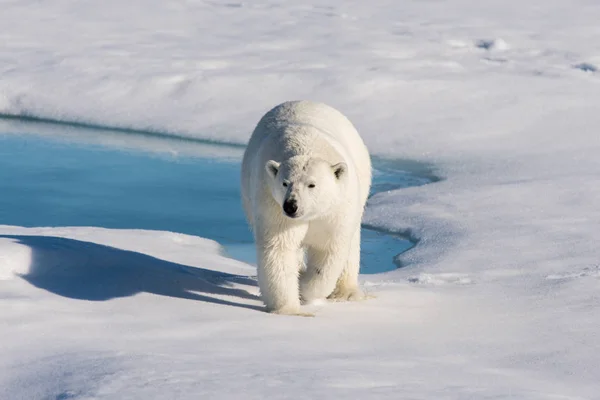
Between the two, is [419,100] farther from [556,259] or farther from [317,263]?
[317,263]

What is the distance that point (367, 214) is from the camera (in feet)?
22.8

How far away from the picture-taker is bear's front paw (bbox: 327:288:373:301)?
178 inches

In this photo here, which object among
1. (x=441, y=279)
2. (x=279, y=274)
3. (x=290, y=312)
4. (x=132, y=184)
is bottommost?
(x=132, y=184)

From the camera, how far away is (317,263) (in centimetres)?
427

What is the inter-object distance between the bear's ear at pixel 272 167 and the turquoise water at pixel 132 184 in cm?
206

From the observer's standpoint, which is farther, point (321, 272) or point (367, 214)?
point (367, 214)

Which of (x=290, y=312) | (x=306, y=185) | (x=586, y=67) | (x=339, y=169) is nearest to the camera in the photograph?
(x=306, y=185)

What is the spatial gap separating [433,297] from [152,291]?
132cm

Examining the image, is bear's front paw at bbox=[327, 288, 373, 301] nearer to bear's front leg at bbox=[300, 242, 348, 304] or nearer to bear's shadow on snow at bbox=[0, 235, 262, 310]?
bear's front leg at bbox=[300, 242, 348, 304]

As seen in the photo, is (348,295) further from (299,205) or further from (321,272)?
(299,205)


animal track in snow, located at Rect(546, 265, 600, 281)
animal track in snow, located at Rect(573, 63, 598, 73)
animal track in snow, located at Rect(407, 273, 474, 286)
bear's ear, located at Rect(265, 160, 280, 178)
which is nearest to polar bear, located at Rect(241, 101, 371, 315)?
bear's ear, located at Rect(265, 160, 280, 178)

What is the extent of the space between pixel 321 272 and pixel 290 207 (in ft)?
2.09

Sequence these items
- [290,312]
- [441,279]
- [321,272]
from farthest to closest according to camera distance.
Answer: [441,279], [321,272], [290,312]

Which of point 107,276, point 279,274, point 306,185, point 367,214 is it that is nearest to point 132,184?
point 367,214
